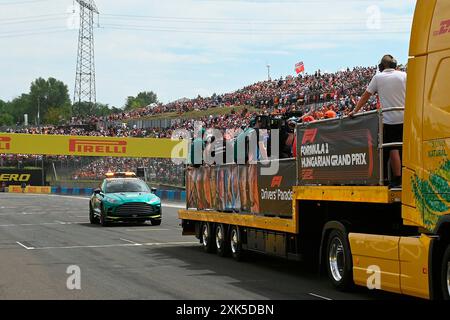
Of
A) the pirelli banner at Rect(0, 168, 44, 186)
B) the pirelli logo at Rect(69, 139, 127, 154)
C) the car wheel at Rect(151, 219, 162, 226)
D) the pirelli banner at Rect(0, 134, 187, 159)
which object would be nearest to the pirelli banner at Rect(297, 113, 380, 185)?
the car wheel at Rect(151, 219, 162, 226)

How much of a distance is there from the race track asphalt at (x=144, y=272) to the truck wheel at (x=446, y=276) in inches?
89.4

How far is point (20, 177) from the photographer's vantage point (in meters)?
85.1

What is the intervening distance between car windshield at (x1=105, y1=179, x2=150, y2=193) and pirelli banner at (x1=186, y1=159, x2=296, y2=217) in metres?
9.18

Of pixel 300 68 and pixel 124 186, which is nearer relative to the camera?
pixel 124 186

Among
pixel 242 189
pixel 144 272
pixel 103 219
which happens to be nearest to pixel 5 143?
pixel 103 219

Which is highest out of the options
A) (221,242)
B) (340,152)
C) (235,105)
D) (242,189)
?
(235,105)

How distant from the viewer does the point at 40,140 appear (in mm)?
64688

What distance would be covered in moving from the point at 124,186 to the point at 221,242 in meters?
12.0

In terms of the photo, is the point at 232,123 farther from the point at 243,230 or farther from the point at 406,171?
the point at 406,171

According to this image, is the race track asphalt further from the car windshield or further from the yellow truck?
the car windshield

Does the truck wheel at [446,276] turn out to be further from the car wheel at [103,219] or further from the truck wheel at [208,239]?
the car wheel at [103,219]

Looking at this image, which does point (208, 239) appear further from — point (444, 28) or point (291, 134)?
point (444, 28)
